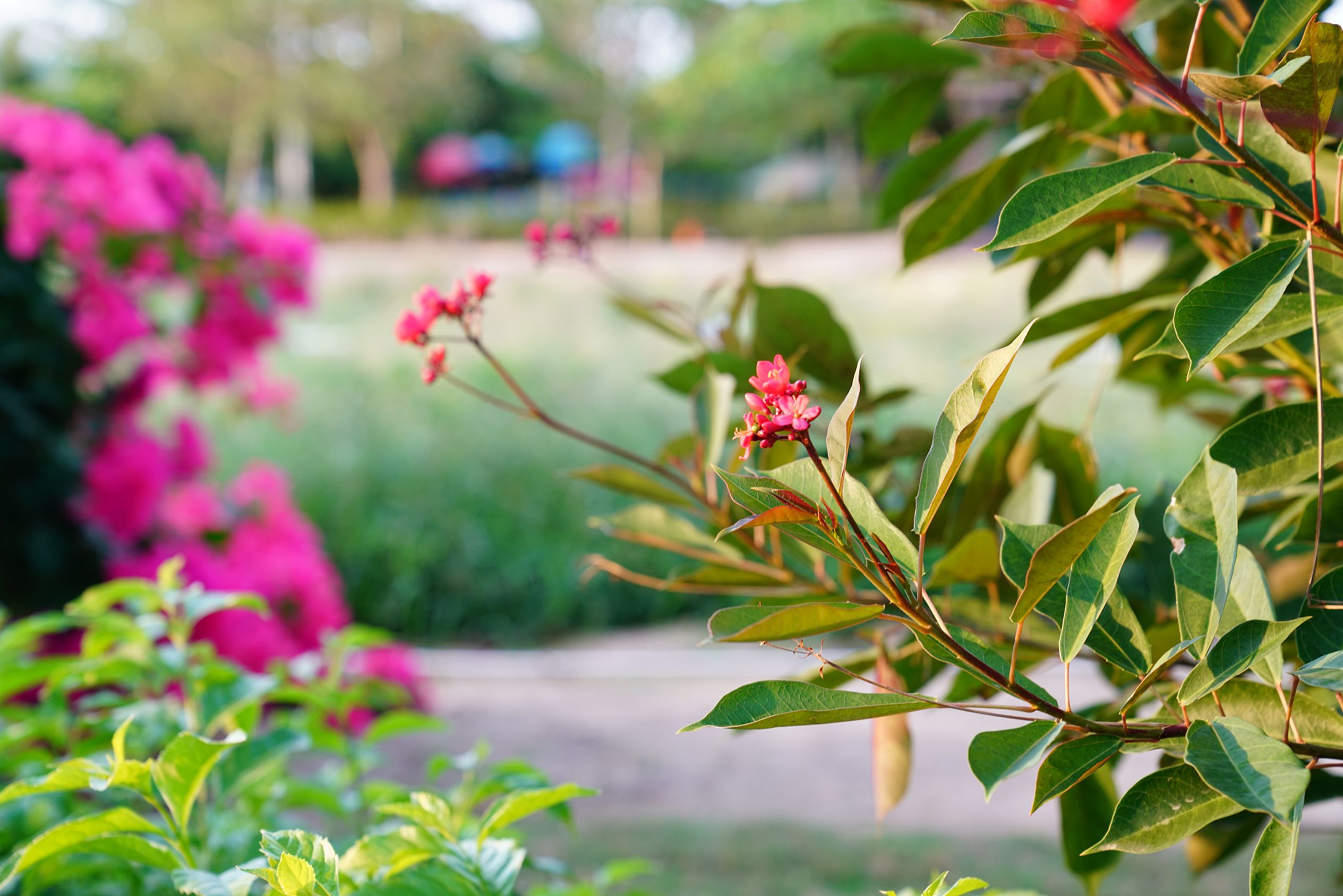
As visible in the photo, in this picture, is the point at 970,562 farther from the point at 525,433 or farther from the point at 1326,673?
the point at 525,433

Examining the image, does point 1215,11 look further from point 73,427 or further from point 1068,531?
point 73,427

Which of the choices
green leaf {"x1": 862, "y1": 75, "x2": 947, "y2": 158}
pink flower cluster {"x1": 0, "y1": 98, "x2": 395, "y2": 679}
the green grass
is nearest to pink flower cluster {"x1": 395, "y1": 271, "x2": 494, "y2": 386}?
green leaf {"x1": 862, "y1": 75, "x2": 947, "y2": 158}

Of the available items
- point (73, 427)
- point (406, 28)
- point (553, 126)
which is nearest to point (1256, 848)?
point (73, 427)

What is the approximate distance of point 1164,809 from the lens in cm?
39

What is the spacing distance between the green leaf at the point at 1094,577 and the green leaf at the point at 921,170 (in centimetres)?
50

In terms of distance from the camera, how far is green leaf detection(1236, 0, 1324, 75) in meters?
0.40

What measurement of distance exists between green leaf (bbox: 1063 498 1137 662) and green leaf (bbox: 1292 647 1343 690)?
6 cm

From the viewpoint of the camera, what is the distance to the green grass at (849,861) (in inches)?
61.5

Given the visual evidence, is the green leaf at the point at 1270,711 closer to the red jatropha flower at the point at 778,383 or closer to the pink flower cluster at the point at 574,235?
the red jatropha flower at the point at 778,383

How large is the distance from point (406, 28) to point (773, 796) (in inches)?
809

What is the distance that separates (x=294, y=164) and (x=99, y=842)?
939 inches

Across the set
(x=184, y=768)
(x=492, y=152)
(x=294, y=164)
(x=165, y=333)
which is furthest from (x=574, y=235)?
(x=492, y=152)

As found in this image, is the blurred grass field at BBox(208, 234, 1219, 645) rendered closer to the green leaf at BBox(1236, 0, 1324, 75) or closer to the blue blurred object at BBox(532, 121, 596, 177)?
the green leaf at BBox(1236, 0, 1324, 75)

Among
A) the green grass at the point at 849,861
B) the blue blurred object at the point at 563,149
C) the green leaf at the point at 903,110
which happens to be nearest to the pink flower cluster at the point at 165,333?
the green grass at the point at 849,861
